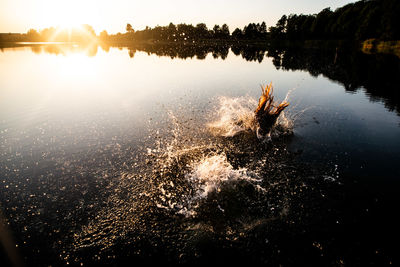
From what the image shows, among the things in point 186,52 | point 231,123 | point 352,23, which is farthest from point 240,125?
point 352,23

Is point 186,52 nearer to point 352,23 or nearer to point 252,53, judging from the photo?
point 252,53

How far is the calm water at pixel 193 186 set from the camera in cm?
636

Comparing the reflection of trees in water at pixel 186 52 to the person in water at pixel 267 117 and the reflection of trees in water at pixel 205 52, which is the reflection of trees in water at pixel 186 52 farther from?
the person in water at pixel 267 117

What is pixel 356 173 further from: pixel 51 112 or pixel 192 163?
pixel 51 112

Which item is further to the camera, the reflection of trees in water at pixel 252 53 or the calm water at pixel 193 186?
the reflection of trees in water at pixel 252 53

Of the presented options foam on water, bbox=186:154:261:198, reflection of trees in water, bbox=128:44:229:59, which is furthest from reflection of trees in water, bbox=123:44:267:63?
foam on water, bbox=186:154:261:198

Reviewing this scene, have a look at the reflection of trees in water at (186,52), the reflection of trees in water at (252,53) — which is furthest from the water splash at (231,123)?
the reflection of trees in water at (186,52)

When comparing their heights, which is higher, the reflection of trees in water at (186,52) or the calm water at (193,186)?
the reflection of trees in water at (186,52)

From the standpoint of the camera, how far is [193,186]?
8.74m

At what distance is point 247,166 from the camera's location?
10.1 metres

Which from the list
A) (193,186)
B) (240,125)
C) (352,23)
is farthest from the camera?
(352,23)

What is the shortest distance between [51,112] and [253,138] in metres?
17.1

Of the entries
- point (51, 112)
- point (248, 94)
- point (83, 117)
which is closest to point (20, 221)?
point (83, 117)

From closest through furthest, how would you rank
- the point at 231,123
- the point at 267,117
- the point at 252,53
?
the point at 267,117
the point at 231,123
the point at 252,53
